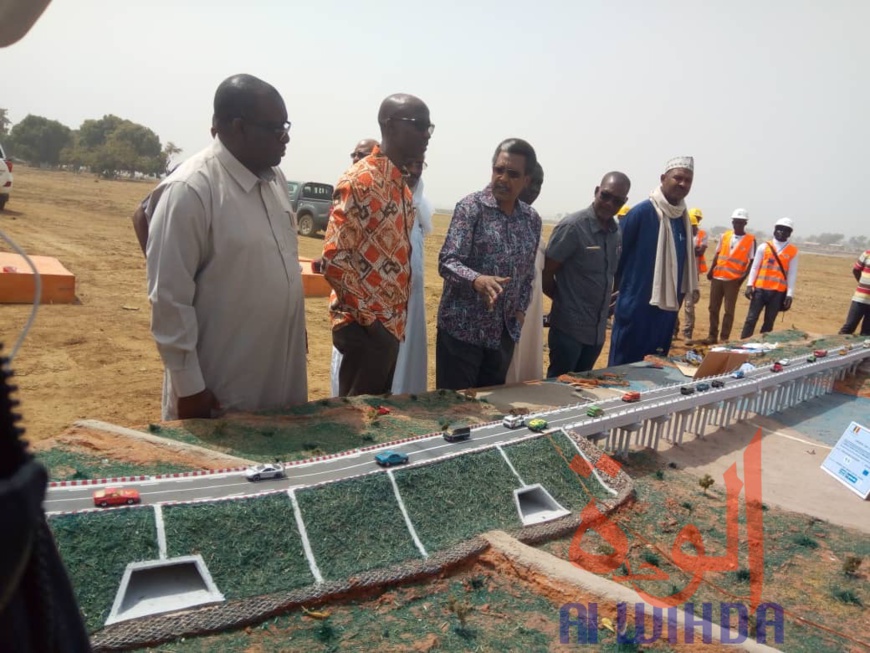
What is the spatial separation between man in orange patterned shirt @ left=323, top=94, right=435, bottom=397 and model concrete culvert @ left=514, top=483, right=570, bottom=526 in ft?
3.25

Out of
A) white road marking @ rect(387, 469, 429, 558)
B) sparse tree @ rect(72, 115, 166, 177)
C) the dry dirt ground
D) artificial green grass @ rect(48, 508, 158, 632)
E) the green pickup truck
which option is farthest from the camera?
sparse tree @ rect(72, 115, 166, 177)

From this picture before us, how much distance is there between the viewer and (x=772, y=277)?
317 inches

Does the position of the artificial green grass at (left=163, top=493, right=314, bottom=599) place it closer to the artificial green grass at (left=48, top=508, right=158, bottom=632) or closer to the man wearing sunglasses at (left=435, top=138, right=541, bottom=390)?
the artificial green grass at (left=48, top=508, right=158, bottom=632)

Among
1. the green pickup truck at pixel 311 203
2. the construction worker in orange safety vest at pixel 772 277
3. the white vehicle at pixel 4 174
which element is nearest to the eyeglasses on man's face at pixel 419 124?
the construction worker in orange safety vest at pixel 772 277

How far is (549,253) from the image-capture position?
421cm

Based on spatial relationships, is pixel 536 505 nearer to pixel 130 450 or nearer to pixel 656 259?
pixel 130 450

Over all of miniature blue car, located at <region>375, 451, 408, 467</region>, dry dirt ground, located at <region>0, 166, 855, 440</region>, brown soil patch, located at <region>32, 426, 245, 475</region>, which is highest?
miniature blue car, located at <region>375, 451, 408, 467</region>

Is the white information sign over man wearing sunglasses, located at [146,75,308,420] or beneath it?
beneath

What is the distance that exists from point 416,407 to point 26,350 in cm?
Answer: 452

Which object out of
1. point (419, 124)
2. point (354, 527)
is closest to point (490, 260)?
point (419, 124)

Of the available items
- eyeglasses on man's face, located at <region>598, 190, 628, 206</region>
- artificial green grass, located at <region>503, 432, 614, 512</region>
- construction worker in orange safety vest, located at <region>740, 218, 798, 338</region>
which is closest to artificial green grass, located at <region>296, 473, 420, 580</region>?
artificial green grass, located at <region>503, 432, 614, 512</region>

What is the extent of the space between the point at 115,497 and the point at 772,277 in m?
8.16

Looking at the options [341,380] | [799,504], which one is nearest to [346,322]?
[341,380]

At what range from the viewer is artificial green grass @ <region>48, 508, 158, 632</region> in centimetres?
147
